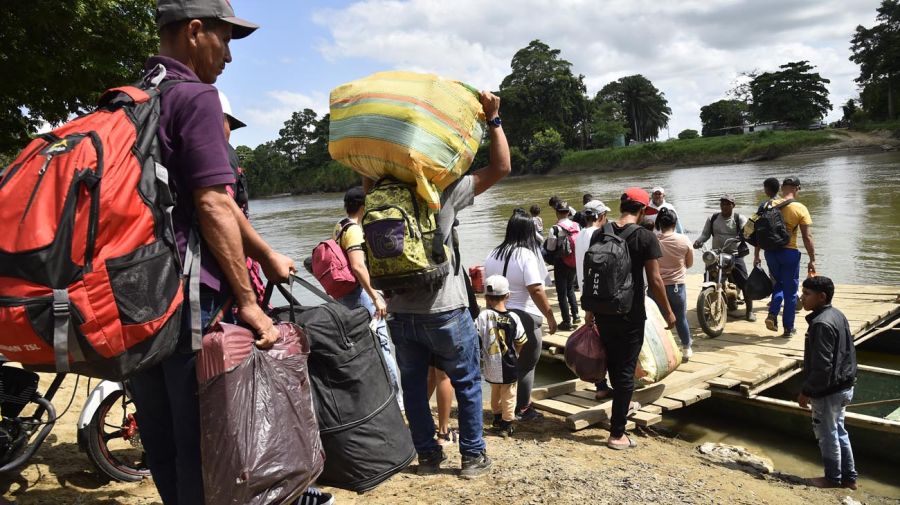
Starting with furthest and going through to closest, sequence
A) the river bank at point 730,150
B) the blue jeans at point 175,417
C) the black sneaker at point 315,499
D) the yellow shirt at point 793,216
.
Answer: the river bank at point 730,150 → the yellow shirt at point 793,216 → the black sneaker at point 315,499 → the blue jeans at point 175,417

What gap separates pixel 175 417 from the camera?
2.02 m

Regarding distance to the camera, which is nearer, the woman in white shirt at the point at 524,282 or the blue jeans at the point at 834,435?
the blue jeans at the point at 834,435

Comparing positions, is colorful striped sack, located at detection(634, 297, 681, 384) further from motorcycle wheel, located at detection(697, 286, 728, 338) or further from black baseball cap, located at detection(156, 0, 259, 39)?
black baseball cap, located at detection(156, 0, 259, 39)

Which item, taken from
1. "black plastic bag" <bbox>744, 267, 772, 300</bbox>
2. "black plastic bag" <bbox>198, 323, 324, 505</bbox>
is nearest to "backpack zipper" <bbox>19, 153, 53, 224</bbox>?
"black plastic bag" <bbox>198, 323, 324, 505</bbox>

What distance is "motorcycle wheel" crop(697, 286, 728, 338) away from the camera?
24.4 feet

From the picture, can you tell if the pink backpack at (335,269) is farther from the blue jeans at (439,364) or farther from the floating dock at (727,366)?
the floating dock at (727,366)

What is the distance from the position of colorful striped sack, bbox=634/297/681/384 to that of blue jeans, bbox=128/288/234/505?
3.83 m

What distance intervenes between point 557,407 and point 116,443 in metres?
3.33

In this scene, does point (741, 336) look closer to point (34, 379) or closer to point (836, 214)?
point (34, 379)

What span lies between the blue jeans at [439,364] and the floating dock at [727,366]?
68.9 inches

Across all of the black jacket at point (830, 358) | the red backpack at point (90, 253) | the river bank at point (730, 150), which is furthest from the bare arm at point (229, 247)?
the river bank at point (730, 150)

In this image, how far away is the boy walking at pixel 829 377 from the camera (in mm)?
4535

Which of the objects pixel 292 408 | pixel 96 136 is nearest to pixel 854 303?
pixel 292 408

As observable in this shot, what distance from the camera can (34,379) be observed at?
3660mm
